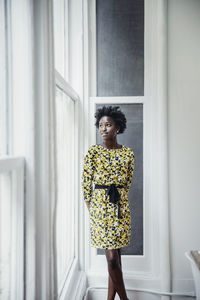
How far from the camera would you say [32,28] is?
2.56 ft

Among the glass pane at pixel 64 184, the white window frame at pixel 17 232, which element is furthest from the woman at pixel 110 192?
the white window frame at pixel 17 232

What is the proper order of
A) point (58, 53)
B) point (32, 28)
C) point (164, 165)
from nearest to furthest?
point (32, 28)
point (58, 53)
point (164, 165)

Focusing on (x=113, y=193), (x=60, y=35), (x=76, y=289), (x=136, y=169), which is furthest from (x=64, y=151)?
(x=76, y=289)

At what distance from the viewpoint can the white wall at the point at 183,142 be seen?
1.84 metres

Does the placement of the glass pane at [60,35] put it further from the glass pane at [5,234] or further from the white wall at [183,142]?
the glass pane at [5,234]

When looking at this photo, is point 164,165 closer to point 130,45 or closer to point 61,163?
point 61,163

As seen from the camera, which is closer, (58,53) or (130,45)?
(58,53)

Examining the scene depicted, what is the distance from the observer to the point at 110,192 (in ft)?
4.63

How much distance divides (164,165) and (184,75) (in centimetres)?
78

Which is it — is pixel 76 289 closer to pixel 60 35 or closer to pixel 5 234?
pixel 5 234

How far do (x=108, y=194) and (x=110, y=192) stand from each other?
0.06 feet

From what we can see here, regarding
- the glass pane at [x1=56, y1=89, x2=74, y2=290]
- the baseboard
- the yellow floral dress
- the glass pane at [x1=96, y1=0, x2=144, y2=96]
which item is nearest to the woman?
the yellow floral dress

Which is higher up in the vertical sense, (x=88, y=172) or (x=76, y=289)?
(x=88, y=172)

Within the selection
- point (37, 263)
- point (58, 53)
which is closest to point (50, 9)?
point (58, 53)
